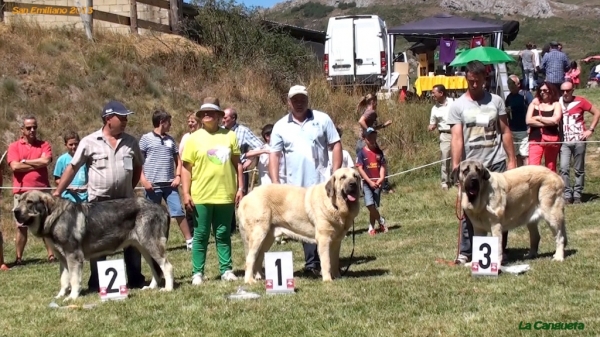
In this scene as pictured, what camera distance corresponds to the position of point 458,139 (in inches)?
307

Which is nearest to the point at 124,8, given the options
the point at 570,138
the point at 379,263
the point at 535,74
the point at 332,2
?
the point at 535,74

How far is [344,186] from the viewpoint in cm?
717

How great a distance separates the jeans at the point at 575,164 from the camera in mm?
12547

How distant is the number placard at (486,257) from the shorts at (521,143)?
6.29 m

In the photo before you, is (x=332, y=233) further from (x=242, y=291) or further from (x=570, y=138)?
(x=570, y=138)

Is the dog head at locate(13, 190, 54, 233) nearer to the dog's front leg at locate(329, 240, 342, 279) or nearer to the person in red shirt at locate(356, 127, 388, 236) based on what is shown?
the dog's front leg at locate(329, 240, 342, 279)

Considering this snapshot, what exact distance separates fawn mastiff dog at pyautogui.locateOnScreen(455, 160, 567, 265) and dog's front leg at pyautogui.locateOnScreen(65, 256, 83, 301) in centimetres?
379

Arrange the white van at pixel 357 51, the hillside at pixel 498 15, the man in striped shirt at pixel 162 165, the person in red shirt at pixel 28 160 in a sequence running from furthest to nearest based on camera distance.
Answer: the hillside at pixel 498 15 < the white van at pixel 357 51 < the man in striped shirt at pixel 162 165 < the person in red shirt at pixel 28 160

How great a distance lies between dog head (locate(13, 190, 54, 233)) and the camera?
285 inches

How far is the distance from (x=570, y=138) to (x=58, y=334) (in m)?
9.28

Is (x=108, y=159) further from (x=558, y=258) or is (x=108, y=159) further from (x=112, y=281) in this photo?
(x=558, y=258)

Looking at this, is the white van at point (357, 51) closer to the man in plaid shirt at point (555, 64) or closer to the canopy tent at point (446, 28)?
the canopy tent at point (446, 28)

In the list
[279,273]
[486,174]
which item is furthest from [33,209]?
[486,174]

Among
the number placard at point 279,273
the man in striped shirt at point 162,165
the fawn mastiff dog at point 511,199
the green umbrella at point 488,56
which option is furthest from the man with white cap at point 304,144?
the green umbrella at point 488,56
